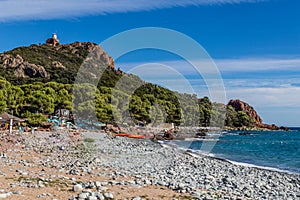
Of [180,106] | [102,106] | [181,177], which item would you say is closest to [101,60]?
[180,106]

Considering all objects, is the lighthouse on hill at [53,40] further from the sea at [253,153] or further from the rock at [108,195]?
the rock at [108,195]

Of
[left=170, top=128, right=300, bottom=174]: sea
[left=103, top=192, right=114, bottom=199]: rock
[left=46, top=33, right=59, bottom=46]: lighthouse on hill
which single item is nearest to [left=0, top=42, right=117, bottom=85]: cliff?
[left=46, top=33, right=59, bottom=46]: lighthouse on hill

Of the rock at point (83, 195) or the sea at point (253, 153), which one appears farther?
the sea at point (253, 153)

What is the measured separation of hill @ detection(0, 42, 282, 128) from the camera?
182 feet

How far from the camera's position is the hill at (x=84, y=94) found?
5559 centimetres

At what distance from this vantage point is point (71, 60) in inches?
5846

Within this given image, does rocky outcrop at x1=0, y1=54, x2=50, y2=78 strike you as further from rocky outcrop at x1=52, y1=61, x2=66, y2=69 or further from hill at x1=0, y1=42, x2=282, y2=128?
rocky outcrop at x1=52, y1=61, x2=66, y2=69

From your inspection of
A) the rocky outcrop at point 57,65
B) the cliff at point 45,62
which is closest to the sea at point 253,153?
the cliff at point 45,62

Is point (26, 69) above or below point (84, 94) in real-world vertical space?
above

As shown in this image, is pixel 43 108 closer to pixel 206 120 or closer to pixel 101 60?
pixel 101 60

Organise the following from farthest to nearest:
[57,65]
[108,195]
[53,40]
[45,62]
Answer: [53,40], [45,62], [57,65], [108,195]

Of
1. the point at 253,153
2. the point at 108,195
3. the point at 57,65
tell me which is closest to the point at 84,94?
the point at 253,153

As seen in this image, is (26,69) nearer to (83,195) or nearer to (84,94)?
(84,94)

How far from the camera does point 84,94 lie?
67625 millimetres
